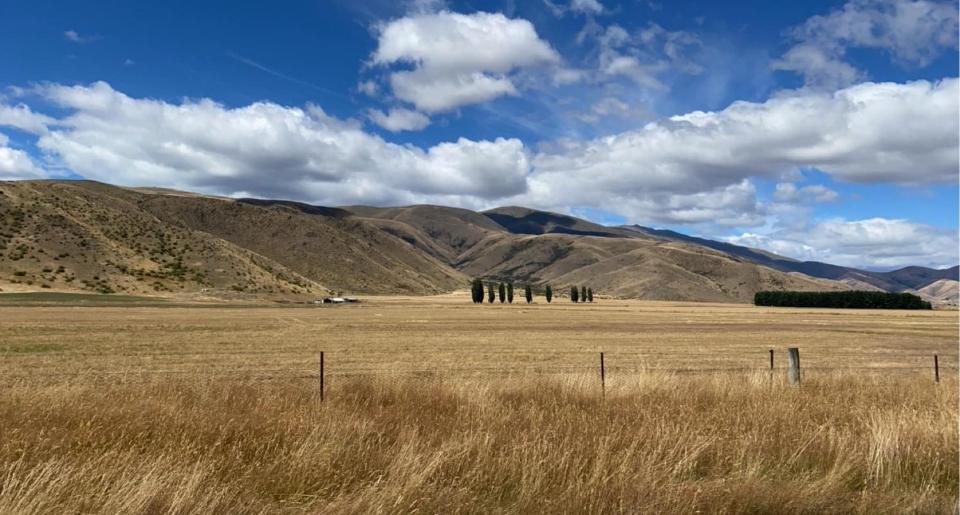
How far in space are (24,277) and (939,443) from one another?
12301 cm

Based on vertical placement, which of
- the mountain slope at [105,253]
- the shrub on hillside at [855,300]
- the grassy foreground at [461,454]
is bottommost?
the shrub on hillside at [855,300]

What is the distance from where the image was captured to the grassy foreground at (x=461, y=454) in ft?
19.8

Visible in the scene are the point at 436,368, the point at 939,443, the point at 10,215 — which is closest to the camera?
the point at 939,443

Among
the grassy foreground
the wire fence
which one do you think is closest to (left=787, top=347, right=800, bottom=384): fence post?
the grassy foreground

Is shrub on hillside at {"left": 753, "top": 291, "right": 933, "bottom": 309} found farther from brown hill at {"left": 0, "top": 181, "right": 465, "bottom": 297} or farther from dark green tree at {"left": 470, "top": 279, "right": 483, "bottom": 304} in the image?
brown hill at {"left": 0, "top": 181, "right": 465, "bottom": 297}

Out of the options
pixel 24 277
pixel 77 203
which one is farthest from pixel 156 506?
pixel 77 203

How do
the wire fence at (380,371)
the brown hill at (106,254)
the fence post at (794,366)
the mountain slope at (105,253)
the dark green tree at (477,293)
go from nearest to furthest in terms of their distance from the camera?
the fence post at (794,366), the wire fence at (380,371), the mountain slope at (105,253), the brown hill at (106,254), the dark green tree at (477,293)

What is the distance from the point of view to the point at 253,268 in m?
147

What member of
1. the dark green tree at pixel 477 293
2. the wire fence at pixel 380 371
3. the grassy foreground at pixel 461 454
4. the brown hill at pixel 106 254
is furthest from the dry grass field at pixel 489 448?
the dark green tree at pixel 477 293

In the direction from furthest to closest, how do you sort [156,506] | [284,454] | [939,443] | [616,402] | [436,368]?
[436,368]
[616,402]
[939,443]
[284,454]
[156,506]

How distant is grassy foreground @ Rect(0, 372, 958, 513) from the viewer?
605 centimetres

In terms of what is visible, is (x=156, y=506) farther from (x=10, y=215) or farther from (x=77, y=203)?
(x=77, y=203)

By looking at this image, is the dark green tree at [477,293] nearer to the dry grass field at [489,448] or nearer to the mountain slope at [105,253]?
the mountain slope at [105,253]

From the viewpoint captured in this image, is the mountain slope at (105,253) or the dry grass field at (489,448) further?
the mountain slope at (105,253)
